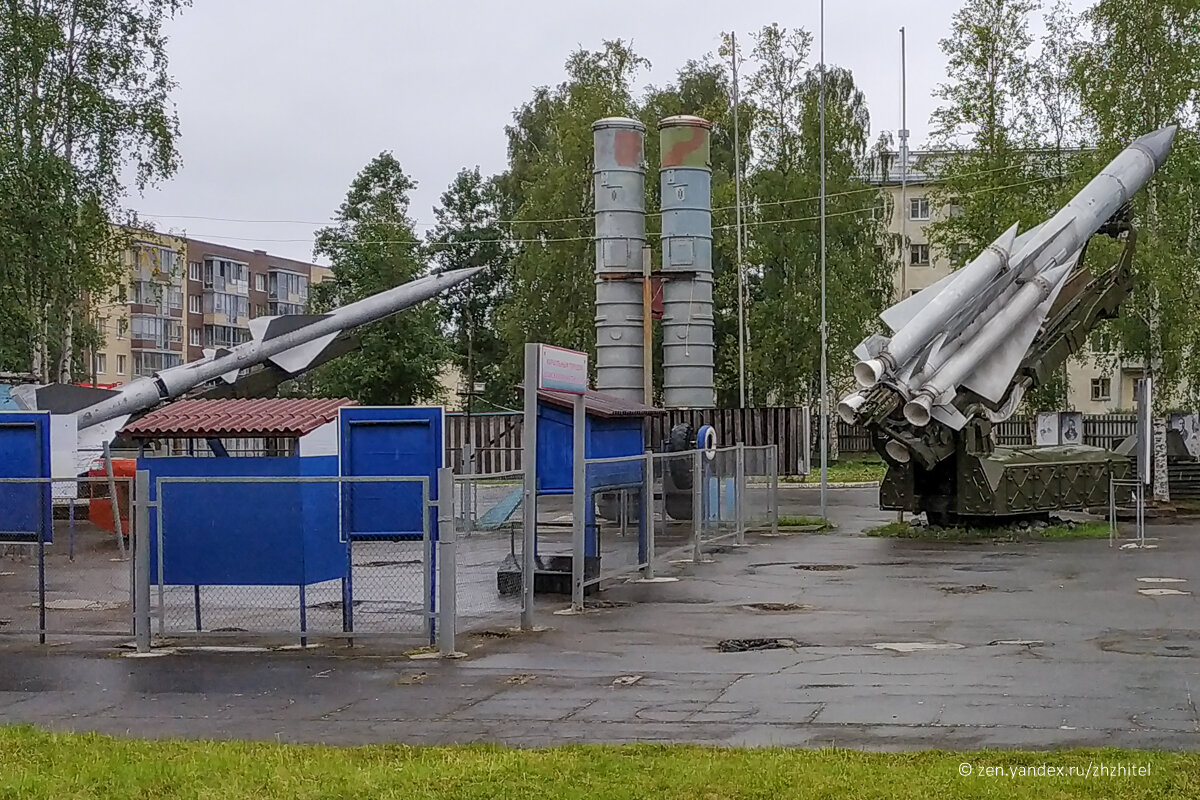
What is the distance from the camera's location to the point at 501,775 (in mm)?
7566

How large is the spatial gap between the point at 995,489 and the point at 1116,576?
5.50m

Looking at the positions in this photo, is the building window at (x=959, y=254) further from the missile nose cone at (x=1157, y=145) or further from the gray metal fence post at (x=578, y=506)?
the gray metal fence post at (x=578, y=506)

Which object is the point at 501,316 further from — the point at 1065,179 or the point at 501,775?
the point at 501,775

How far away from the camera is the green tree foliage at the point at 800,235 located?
4706 cm

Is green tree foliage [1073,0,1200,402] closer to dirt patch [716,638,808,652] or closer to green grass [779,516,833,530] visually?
green grass [779,516,833,530]

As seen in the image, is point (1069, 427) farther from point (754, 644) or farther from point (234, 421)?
point (234, 421)

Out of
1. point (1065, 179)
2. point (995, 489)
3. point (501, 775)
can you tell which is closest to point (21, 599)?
point (501, 775)

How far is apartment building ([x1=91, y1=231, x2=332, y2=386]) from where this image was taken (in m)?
86.4

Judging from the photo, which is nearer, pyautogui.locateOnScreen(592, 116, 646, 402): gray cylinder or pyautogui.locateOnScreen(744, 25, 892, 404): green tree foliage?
pyautogui.locateOnScreen(592, 116, 646, 402): gray cylinder

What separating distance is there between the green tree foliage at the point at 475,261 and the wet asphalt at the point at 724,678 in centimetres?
4798

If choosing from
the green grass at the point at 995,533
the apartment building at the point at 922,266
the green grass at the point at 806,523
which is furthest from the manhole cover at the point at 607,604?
the apartment building at the point at 922,266

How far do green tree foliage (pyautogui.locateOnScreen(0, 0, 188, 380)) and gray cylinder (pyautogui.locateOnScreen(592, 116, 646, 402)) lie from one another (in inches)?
457

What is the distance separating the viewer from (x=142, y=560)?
12.6 meters

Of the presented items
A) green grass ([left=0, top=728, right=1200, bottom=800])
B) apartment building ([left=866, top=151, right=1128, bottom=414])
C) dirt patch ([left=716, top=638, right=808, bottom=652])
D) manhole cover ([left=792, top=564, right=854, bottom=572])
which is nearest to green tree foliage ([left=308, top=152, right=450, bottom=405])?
apartment building ([left=866, top=151, right=1128, bottom=414])
